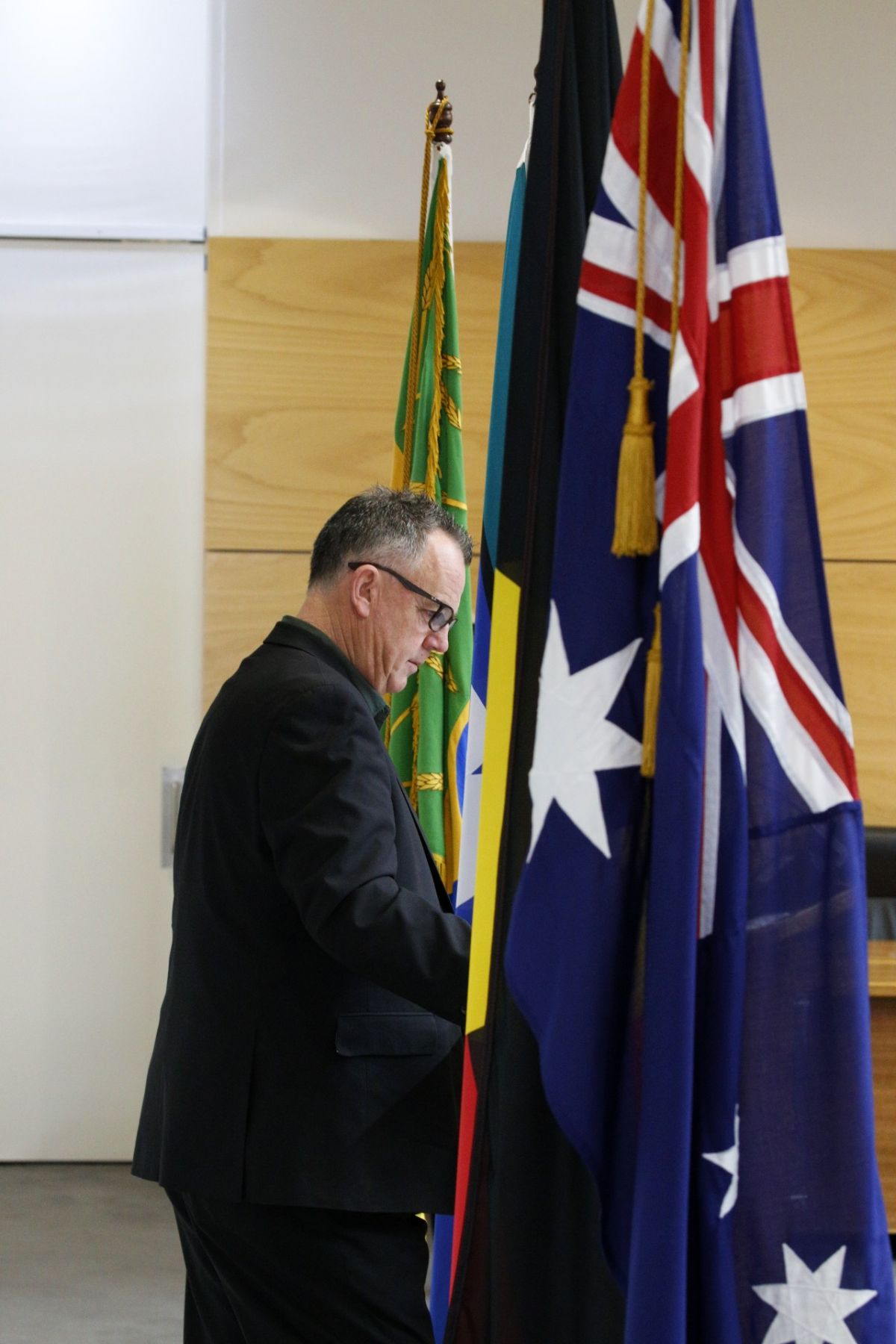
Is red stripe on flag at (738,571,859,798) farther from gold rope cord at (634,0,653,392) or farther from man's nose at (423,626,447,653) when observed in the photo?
man's nose at (423,626,447,653)

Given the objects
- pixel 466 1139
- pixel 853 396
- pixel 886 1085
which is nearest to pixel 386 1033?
pixel 466 1139

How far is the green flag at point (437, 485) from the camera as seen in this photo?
108 inches

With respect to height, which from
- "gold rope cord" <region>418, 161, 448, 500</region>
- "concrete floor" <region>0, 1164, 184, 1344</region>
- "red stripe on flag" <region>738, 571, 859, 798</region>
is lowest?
"concrete floor" <region>0, 1164, 184, 1344</region>

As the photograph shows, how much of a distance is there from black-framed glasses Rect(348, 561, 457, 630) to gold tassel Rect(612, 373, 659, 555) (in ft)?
2.57

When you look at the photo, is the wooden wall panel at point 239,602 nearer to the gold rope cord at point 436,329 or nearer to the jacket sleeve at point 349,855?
the gold rope cord at point 436,329

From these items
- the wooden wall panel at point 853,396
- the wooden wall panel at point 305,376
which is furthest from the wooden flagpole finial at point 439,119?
the wooden wall panel at point 853,396

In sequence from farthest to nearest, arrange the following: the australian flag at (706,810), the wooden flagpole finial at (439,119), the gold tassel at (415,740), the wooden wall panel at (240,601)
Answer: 1. the wooden wall panel at (240,601)
2. the gold tassel at (415,740)
3. the wooden flagpole finial at (439,119)
4. the australian flag at (706,810)

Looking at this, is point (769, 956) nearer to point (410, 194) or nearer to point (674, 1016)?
point (674, 1016)

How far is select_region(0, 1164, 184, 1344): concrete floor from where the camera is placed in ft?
9.86

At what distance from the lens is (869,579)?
14.2 feet

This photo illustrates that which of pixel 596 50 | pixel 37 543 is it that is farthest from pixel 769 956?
pixel 37 543

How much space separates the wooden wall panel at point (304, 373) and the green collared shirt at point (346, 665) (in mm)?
2442

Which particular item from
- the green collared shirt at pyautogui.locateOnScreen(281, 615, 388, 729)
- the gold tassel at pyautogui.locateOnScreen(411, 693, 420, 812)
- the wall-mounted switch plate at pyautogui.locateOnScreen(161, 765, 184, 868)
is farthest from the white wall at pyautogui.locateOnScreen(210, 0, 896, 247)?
the green collared shirt at pyautogui.locateOnScreen(281, 615, 388, 729)

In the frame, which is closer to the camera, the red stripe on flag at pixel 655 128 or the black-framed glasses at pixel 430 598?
the red stripe on flag at pixel 655 128
